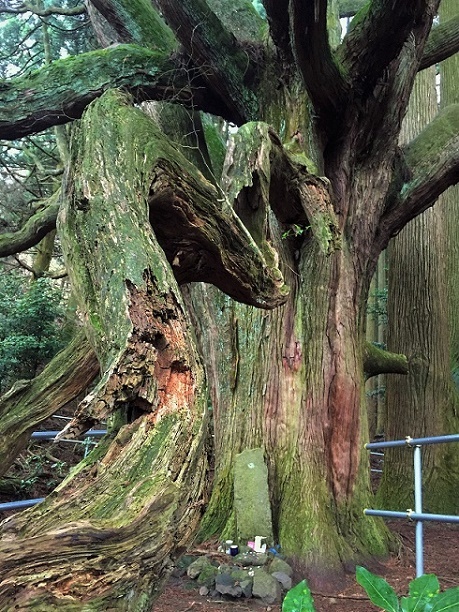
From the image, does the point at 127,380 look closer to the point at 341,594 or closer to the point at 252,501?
the point at 252,501

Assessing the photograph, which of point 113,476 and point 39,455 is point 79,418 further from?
point 39,455

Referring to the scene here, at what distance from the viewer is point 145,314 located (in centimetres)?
163

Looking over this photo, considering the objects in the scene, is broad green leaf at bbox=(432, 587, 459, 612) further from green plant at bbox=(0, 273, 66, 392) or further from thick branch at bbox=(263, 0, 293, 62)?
green plant at bbox=(0, 273, 66, 392)

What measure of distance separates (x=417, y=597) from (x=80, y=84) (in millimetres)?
3961

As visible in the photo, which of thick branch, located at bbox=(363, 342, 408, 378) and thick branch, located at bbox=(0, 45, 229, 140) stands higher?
thick branch, located at bbox=(0, 45, 229, 140)

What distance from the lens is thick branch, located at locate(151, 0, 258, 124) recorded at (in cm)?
400

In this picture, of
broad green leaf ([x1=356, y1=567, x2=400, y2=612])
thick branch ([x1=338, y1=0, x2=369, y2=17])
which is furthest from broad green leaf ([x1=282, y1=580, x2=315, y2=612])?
thick branch ([x1=338, y1=0, x2=369, y2=17])

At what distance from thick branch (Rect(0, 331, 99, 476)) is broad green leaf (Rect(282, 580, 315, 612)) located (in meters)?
1.76

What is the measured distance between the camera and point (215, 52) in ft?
14.2

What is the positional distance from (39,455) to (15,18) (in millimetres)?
6659

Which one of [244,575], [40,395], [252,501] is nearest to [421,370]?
[252,501]

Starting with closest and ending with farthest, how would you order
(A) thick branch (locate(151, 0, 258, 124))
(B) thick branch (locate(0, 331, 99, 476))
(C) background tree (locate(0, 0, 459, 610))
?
1. (C) background tree (locate(0, 0, 459, 610))
2. (B) thick branch (locate(0, 331, 99, 476))
3. (A) thick branch (locate(151, 0, 258, 124))

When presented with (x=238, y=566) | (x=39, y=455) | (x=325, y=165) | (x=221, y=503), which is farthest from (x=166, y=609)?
(x=39, y=455)

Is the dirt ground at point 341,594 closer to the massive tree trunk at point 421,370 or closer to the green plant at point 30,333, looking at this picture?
the massive tree trunk at point 421,370
